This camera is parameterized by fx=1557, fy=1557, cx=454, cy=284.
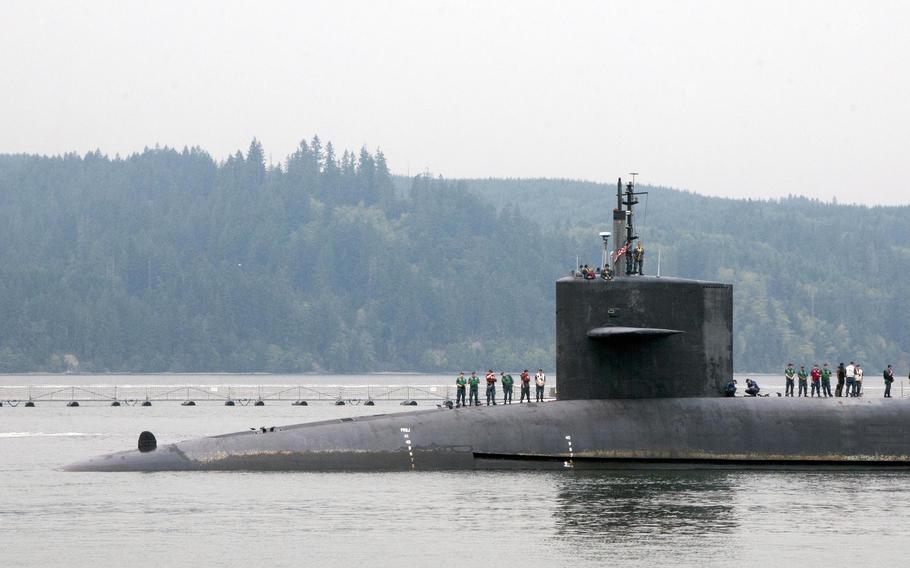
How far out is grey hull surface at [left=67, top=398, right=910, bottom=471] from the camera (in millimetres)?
30781

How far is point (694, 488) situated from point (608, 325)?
436 cm

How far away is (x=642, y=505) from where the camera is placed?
25859mm

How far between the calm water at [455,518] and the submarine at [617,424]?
1.85ft

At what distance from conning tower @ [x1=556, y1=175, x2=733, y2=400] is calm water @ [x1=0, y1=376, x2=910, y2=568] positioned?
79.3 inches

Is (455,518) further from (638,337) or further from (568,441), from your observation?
(638,337)

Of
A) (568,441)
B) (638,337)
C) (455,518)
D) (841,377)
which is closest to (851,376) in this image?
(841,377)

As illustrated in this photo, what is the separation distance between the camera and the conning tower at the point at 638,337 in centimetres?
3147

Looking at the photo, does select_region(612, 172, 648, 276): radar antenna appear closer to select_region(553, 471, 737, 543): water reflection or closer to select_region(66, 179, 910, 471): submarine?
select_region(66, 179, 910, 471): submarine

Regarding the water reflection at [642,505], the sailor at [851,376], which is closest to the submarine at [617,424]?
the water reflection at [642,505]

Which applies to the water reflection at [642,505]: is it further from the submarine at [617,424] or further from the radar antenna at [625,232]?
the radar antenna at [625,232]

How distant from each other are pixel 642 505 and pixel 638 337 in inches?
241

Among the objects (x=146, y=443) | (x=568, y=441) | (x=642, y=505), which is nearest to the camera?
(x=642, y=505)

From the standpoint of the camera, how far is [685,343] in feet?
104

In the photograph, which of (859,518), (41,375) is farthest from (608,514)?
(41,375)
